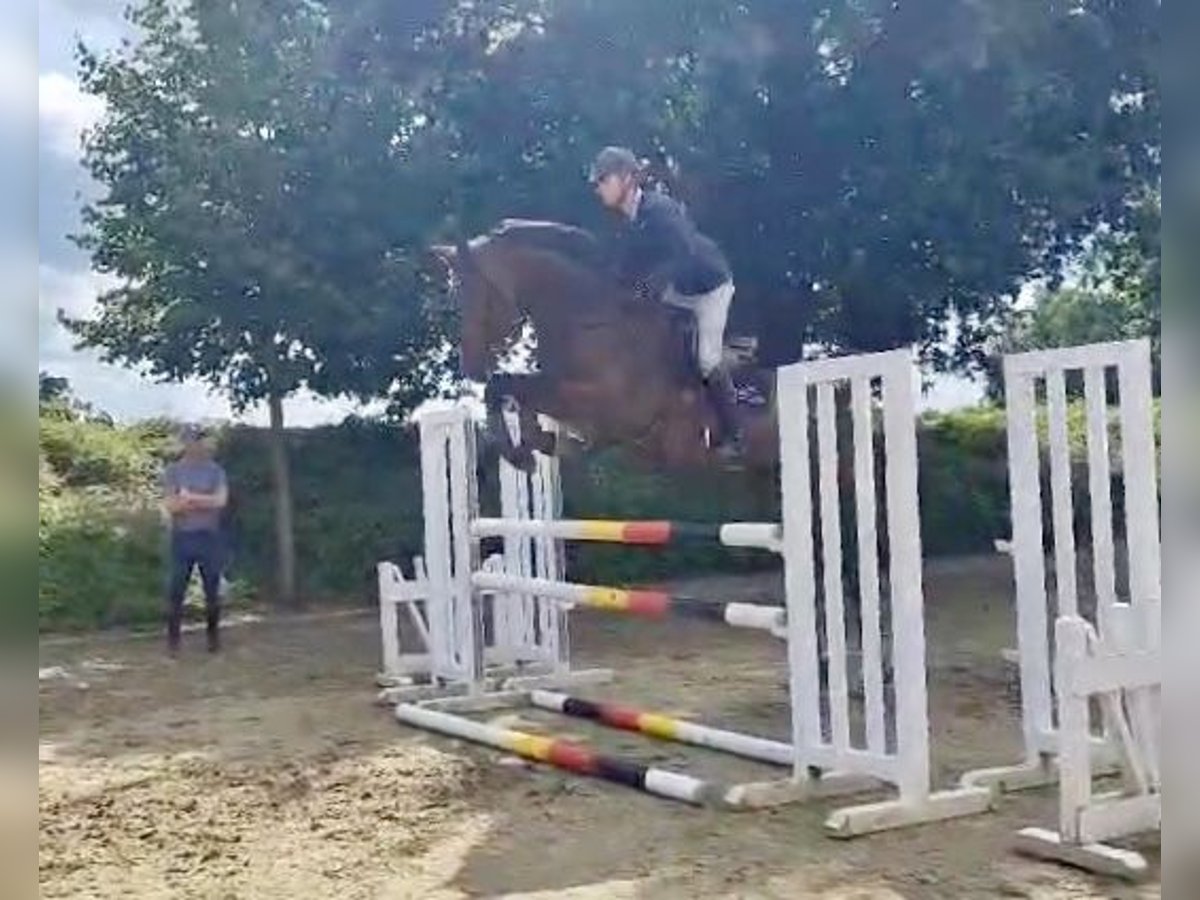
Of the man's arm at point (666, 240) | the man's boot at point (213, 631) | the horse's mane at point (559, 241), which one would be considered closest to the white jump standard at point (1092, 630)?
the man's arm at point (666, 240)

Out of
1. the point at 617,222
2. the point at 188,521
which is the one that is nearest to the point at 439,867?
the point at 617,222

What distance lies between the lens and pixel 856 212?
900cm

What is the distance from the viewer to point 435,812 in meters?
3.90

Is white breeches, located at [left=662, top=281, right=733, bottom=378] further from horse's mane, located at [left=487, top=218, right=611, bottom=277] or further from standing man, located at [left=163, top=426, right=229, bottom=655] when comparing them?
standing man, located at [left=163, top=426, right=229, bottom=655]

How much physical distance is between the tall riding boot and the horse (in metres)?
0.03

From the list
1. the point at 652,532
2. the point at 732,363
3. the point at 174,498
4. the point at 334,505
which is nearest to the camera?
the point at 652,532

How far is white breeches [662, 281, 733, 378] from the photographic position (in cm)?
437

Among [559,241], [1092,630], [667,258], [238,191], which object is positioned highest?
[238,191]

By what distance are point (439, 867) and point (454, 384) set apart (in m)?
7.24

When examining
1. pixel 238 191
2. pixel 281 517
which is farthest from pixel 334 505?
pixel 238 191

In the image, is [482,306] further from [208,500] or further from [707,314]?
[208,500]

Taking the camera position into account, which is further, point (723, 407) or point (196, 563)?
point (196, 563)

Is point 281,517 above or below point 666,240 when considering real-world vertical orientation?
below

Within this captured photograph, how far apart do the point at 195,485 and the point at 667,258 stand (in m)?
3.73
